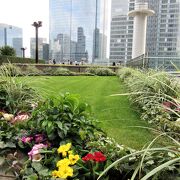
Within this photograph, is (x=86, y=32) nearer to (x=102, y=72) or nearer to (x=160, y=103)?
Answer: (x=102, y=72)

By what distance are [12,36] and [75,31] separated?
14069 mm

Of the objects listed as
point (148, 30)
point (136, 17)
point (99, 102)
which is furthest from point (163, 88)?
point (148, 30)

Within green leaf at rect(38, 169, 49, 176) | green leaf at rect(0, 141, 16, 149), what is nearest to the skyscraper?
green leaf at rect(0, 141, 16, 149)

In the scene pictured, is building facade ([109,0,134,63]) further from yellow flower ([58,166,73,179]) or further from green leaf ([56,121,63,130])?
yellow flower ([58,166,73,179])

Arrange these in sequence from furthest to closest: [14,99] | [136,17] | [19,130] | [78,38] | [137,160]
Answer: [78,38] < [136,17] < [14,99] < [19,130] < [137,160]

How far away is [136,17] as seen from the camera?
21.4 meters

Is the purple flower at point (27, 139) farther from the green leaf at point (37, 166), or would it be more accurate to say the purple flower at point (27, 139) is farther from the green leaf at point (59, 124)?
the green leaf at point (37, 166)

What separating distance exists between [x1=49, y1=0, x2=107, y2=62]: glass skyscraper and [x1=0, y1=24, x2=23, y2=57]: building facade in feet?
23.8

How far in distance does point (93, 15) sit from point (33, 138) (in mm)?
34648

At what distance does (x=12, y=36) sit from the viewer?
4753cm

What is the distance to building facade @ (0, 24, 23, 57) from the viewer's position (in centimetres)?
4397

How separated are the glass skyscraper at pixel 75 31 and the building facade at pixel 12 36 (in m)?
7.25

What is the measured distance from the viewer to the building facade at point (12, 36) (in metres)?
44.0

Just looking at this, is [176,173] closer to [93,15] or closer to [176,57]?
[176,57]
